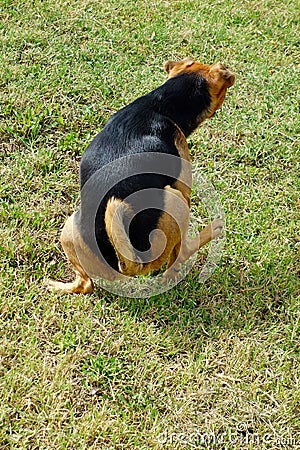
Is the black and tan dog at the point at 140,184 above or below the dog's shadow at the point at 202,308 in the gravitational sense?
above

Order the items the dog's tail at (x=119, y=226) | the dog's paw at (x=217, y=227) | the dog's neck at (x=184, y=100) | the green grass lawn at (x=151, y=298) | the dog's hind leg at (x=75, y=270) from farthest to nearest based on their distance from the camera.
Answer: the dog's paw at (x=217, y=227)
the dog's neck at (x=184, y=100)
the dog's hind leg at (x=75, y=270)
the green grass lawn at (x=151, y=298)
the dog's tail at (x=119, y=226)

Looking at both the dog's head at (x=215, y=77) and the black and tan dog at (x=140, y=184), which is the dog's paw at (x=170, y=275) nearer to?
the black and tan dog at (x=140, y=184)

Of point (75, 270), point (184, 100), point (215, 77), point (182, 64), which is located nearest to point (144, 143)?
point (184, 100)

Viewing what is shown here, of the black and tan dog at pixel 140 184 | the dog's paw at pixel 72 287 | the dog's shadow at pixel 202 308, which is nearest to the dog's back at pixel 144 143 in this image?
the black and tan dog at pixel 140 184

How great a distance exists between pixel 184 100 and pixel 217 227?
963 millimetres

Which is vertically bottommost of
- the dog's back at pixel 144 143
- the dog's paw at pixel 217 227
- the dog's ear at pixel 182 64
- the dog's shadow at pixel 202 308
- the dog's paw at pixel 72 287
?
the dog's shadow at pixel 202 308

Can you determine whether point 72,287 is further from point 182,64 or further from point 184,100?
point 182,64

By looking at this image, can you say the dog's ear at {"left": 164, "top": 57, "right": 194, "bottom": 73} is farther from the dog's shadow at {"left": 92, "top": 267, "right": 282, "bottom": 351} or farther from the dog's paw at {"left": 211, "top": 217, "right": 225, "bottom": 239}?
the dog's shadow at {"left": 92, "top": 267, "right": 282, "bottom": 351}

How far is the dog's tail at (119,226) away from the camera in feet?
10.6

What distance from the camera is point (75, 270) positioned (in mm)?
3861

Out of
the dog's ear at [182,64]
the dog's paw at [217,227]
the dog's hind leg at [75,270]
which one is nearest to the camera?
the dog's hind leg at [75,270]

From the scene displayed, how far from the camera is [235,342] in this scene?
373 centimetres

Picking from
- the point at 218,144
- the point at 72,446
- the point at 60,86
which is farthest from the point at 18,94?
the point at 72,446

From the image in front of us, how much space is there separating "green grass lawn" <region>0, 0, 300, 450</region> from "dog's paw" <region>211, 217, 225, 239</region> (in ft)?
0.31
